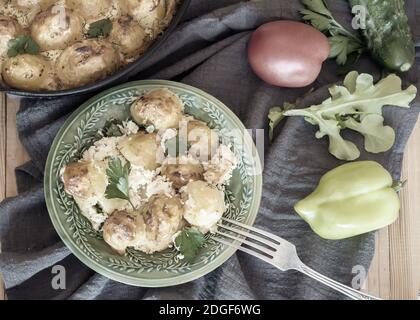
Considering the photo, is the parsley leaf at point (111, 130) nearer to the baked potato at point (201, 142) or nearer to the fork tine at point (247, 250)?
the baked potato at point (201, 142)

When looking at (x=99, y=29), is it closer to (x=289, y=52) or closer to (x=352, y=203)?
(x=289, y=52)

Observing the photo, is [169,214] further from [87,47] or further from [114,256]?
[87,47]

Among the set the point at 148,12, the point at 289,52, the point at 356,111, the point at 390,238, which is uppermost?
the point at 148,12

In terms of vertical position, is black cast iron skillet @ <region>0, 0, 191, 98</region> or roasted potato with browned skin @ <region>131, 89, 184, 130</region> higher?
black cast iron skillet @ <region>0, 0, 191, 98</region>

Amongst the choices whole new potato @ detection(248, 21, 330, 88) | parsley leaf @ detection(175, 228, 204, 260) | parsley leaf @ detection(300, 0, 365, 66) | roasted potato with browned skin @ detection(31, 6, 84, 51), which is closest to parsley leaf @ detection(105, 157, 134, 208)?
parsley leaf @ detection(175, 228, 204, 260)

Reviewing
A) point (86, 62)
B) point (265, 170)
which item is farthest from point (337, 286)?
point (86, 62)

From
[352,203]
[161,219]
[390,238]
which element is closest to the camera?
[161,219]

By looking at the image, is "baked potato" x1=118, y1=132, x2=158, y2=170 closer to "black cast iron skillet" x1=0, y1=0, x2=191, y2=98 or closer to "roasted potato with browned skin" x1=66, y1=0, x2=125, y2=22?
"black cast iron skillet" x1=0, y1=0, x2=191, y2=98
